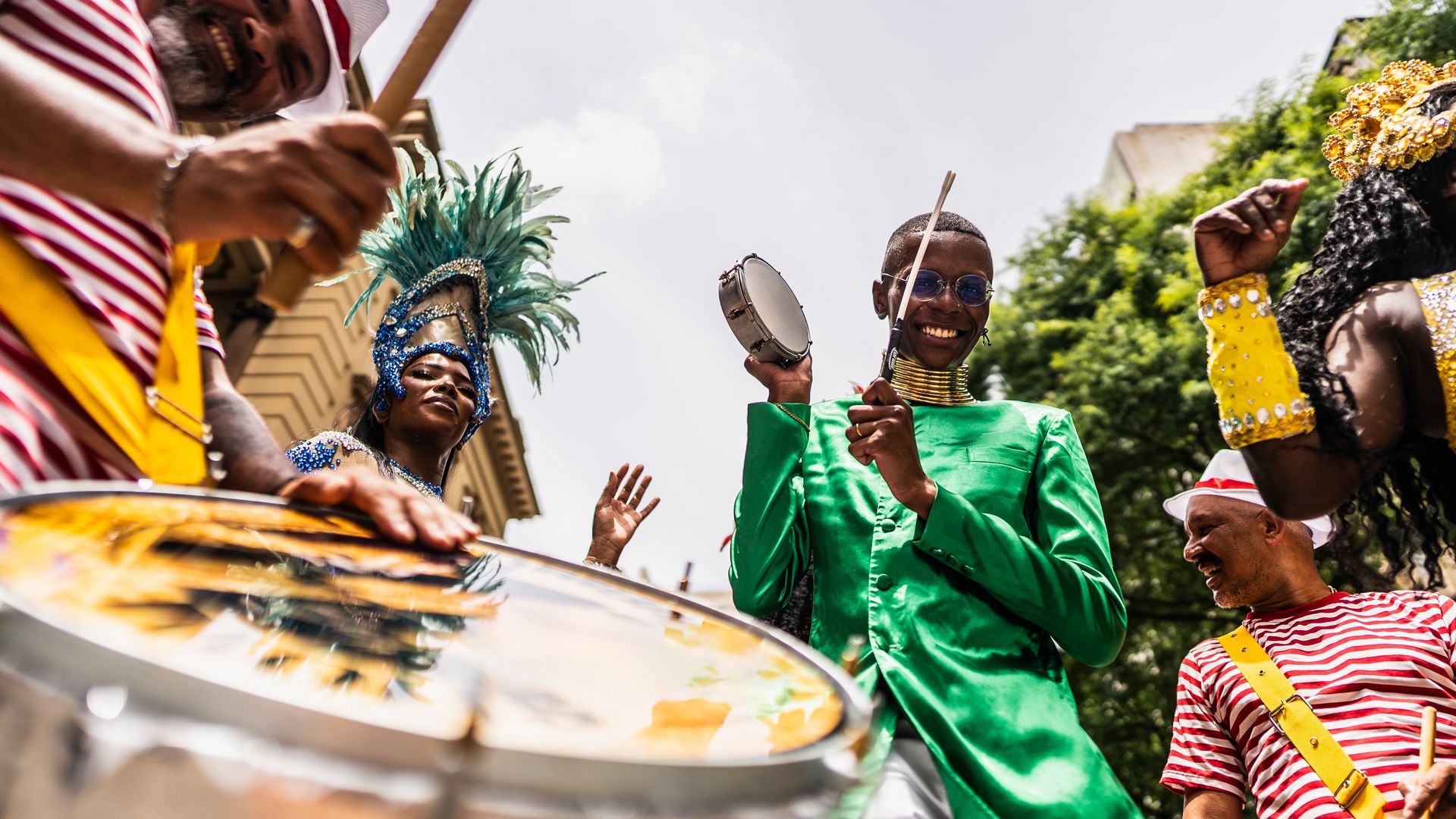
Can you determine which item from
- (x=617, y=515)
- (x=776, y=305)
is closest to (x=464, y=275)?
(x=617, y=515)

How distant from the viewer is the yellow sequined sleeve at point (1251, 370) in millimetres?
2510

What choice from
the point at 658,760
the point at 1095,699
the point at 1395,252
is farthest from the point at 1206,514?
the point at 1095,699

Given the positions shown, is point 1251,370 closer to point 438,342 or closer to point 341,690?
point 341,690

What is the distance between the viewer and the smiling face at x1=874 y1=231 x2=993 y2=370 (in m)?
3.39

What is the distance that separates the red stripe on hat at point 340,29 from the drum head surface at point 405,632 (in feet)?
3.85

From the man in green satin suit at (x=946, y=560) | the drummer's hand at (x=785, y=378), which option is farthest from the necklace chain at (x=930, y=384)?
the drummer's hand at (x=785, y=378)

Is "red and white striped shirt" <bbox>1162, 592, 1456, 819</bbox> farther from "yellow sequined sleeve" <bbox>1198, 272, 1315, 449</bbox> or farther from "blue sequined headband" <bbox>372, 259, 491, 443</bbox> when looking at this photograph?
"blue sequined headband" <bbox>372, 259, 491, 443</bbox>

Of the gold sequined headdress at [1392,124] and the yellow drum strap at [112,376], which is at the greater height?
the gold sequined headdress at [1392,124]

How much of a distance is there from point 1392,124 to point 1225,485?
1.85 m

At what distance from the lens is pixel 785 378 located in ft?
10.6

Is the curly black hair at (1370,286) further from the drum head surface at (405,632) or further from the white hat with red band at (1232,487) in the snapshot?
the drum head surface at (405,632)

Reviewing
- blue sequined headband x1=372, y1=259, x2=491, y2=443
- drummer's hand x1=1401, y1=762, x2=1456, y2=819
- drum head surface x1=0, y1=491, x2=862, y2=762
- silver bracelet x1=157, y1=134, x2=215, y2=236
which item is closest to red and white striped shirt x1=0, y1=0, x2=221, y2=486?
silver bracelet x1=157, y1=134, x2=215, y2=236

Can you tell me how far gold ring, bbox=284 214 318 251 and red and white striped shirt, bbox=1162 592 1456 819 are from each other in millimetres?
3116

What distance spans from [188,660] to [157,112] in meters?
1.19
